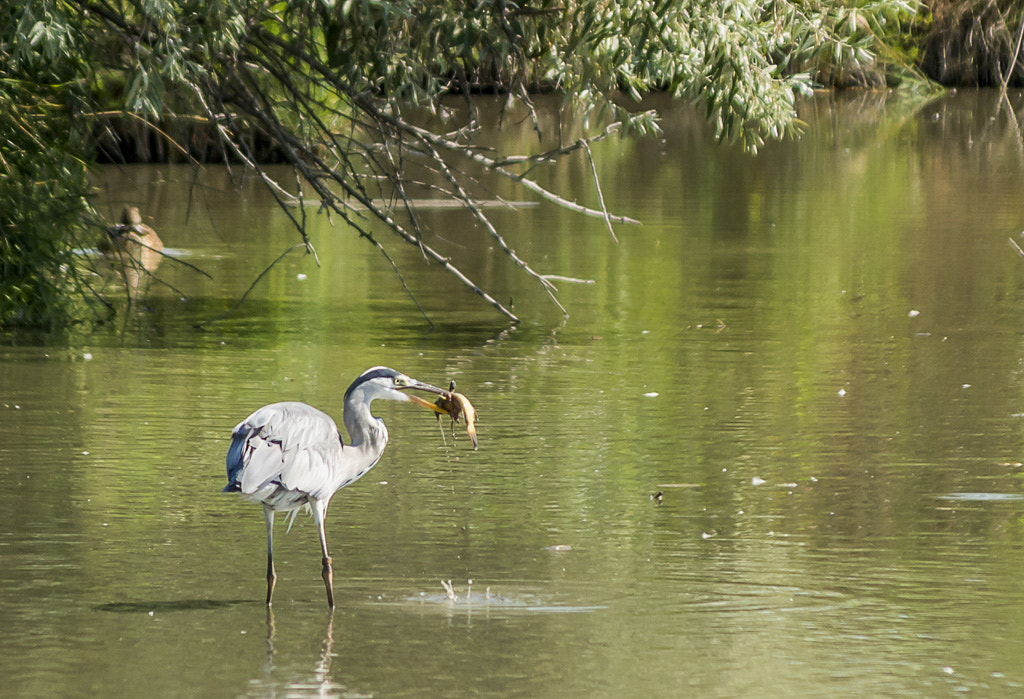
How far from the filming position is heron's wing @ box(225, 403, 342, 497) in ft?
22.0

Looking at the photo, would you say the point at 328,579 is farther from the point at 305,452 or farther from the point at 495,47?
the point at 495,47

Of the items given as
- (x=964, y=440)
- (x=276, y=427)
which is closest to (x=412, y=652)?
(x=276, y=427)

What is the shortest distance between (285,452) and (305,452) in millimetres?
90

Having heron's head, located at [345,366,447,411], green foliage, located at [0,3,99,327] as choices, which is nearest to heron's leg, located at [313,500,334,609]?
heron's head, located at [345,366,447,411]

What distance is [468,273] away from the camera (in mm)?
17609

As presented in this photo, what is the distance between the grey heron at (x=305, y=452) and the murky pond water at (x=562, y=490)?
40 cm

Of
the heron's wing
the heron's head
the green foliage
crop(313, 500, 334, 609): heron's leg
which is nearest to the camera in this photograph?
the heron's wing

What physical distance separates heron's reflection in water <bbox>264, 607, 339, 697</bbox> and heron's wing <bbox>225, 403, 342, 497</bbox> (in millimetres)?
489

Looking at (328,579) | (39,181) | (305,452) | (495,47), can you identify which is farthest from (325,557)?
(39,181)

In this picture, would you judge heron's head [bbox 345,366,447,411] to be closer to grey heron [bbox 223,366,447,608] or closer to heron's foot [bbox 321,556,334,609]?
grey heron [bbox 223,366,447,608]

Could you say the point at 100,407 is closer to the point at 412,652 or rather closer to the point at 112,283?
the point at 412,652

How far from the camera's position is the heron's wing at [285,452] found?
672 cm

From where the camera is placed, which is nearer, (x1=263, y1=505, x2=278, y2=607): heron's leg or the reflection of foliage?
(x1=263, y1=505, x2=278, y2=607): heron's leg

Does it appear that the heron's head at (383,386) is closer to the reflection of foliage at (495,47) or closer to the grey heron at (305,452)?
the grey heron at (305,452)
